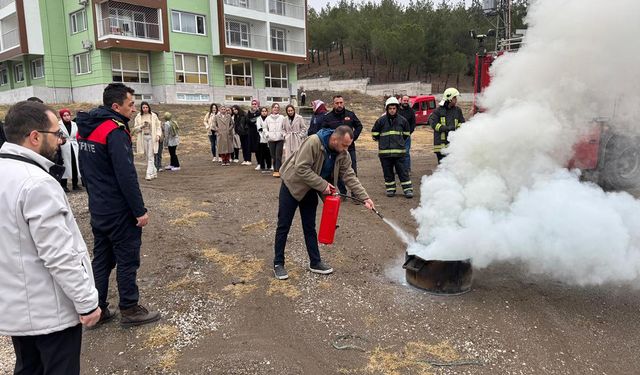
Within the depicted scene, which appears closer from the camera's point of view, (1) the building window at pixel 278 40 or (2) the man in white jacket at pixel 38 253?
(2) the man in white jacket at pixel 38 253

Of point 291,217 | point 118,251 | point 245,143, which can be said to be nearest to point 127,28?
point 245,143

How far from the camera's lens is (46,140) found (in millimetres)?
2125

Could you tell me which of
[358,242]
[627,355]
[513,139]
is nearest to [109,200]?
Result: [358,242]

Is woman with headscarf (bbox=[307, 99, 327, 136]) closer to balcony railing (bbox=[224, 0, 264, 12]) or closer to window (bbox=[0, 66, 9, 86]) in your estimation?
balcony railing (bbox=[224, 0, 264, 12])

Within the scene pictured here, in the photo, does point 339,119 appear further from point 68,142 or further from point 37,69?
point 37,69

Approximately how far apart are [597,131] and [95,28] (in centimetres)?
2533

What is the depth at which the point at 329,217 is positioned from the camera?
4.53 metres

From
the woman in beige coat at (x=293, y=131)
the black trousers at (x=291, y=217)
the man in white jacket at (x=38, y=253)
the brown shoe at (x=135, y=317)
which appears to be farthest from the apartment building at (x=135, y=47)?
the man in white jacket at (x=38, y=253)

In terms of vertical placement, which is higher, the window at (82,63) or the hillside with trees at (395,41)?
the hillside with trees at (395,41)

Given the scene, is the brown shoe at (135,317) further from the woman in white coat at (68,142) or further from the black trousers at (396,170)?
the woman in white coat at (68,142)

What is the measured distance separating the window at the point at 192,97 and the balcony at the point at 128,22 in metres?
3.20

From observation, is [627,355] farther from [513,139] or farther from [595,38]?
[595,38]

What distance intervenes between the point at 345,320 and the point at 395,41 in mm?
45004

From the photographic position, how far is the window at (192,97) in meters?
26.5
